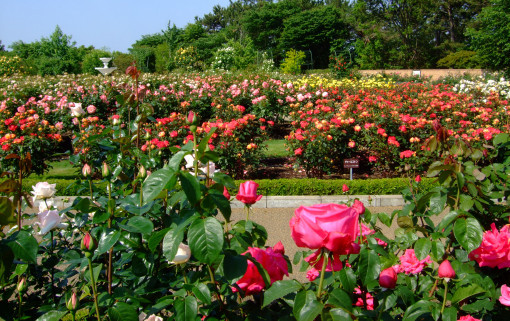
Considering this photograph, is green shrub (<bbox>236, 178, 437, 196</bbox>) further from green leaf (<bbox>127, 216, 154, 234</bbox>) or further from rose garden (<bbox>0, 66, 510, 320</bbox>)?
green leaf (<bbox>127, 216, 154, 234</bbox>)

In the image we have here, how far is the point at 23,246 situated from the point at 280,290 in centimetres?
59

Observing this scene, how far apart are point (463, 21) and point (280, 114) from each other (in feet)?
97.7

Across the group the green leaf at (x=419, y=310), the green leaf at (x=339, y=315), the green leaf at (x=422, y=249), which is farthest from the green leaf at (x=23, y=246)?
the green leaf at (x=422, y=249)

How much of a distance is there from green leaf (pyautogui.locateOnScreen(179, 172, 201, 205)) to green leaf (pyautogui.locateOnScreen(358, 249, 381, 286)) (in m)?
0.46

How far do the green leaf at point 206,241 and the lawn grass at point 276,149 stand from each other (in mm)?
5941

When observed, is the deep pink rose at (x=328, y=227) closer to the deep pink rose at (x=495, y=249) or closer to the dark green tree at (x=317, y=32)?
the deep pink rose at (x=495, y=249)

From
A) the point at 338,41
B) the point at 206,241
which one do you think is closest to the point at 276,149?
the point at 206,241

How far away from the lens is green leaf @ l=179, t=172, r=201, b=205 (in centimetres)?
86

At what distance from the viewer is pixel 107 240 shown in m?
1.10

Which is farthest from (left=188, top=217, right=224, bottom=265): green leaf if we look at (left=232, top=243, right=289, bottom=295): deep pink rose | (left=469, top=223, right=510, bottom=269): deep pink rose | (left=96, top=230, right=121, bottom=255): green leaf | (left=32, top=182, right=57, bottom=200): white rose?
(left=32, top=182, right=57, bottom=200): white rose

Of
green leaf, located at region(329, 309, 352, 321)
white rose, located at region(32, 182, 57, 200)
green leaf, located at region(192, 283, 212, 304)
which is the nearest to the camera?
green leaf, located at region(329, 309, 352, 321)

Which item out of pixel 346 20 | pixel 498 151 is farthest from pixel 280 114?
pixel 346 20

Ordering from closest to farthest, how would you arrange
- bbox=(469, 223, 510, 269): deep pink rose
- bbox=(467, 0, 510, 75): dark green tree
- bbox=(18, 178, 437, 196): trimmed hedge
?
1. bbox=(469, 223, 510, 269): deep pink rose
2. bbox=(18, 178, 437, 196): trimmed hedge
3. bbox=(467, 0, 510, 75): dark green tree

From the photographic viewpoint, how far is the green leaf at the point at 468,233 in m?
1.10
